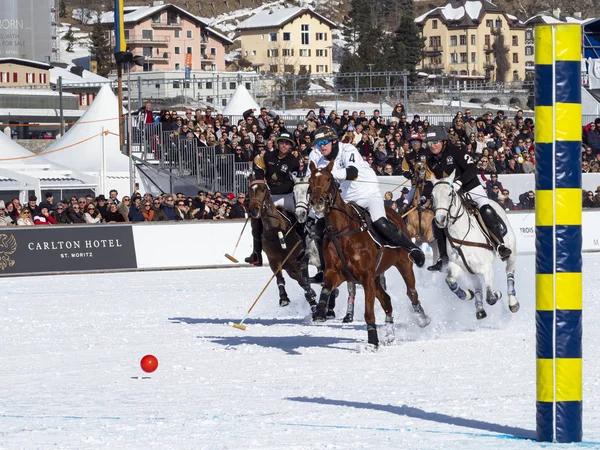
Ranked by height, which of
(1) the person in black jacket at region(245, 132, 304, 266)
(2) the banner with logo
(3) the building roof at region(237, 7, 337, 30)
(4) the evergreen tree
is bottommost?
(2) the banner with logo

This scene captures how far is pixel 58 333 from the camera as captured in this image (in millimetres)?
14734

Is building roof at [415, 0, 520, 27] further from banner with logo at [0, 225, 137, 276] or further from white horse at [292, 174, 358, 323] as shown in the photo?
white horse at [292, 174, 358, 323]

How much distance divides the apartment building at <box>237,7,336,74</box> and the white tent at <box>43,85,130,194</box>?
9944cm

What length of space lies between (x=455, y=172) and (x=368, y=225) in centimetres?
264

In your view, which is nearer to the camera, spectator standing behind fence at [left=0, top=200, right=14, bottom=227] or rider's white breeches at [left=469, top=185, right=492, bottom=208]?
rider's white breeches at [left=469, top=185, right=492, bottom=208]

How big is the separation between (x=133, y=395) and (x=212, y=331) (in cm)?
492

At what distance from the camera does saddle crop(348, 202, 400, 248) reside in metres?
12.5

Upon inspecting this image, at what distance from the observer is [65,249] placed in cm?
2414

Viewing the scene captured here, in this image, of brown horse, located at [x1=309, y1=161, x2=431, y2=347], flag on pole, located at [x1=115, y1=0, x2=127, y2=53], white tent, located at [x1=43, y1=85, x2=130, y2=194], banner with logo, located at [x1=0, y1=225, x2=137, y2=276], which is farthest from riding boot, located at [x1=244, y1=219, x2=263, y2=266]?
flag on pole, located at [x1=115, y1=0, x2=127, y2=53]

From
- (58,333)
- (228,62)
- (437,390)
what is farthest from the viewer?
(228,62)

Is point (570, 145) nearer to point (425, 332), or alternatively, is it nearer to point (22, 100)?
point (425, 332)

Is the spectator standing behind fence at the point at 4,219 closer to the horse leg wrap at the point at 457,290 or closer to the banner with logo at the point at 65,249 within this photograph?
the banner with logo at the point at 65,249

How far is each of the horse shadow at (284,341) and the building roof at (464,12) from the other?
130m

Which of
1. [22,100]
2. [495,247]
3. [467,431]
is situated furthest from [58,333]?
[22,100]
